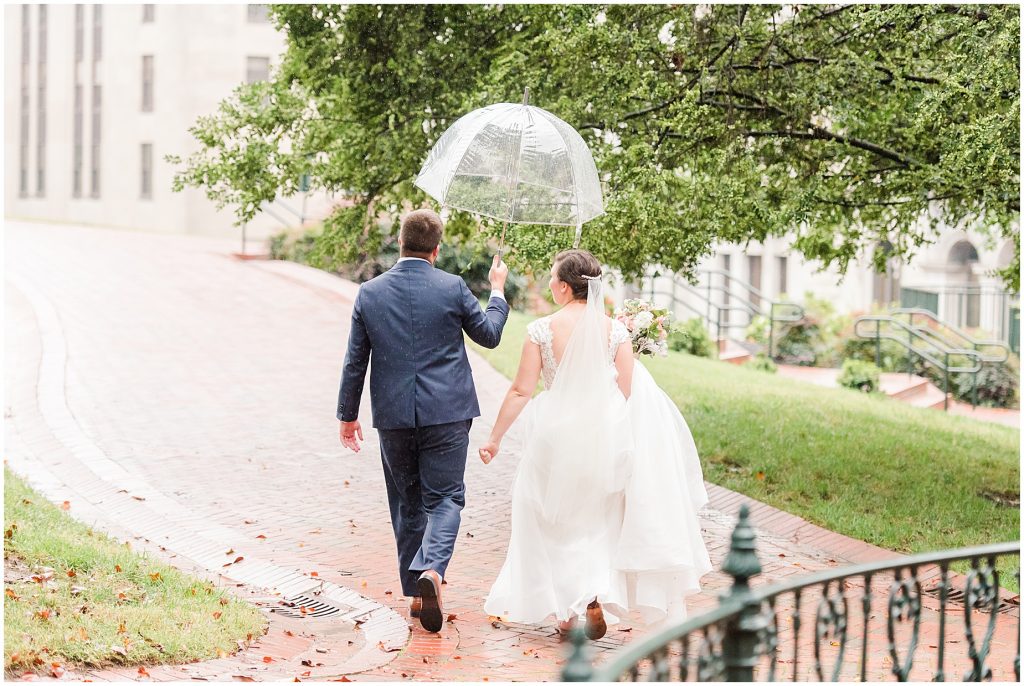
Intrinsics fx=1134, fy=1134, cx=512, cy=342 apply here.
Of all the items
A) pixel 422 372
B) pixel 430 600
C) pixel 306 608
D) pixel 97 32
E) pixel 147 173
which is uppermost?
pixel 97 32

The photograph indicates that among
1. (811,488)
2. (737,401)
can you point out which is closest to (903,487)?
(811,488)

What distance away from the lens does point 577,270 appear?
6.01 metres

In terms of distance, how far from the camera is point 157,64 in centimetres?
3662

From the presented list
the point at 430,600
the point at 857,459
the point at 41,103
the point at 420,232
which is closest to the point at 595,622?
the point at 430,600

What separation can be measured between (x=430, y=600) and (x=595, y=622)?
0.87 metres

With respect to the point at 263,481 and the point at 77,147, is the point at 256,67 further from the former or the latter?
the point at 263,481

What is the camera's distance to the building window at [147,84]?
37.2m

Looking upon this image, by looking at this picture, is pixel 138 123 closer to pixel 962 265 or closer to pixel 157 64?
pixel 157 64

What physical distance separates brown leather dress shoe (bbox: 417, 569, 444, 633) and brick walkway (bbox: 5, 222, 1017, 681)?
8 centimetres

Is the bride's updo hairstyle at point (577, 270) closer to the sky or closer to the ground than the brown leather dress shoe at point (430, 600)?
closer to the sky

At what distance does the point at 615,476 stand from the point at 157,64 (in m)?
34.3

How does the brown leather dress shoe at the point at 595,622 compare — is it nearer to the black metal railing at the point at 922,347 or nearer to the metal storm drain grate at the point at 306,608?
the metal storm drain grate at the point at 306,608

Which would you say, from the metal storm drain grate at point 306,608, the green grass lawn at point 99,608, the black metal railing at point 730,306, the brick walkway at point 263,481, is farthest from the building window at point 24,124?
the metal storm drain grate at point 306,608

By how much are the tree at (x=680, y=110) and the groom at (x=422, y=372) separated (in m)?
2.70
